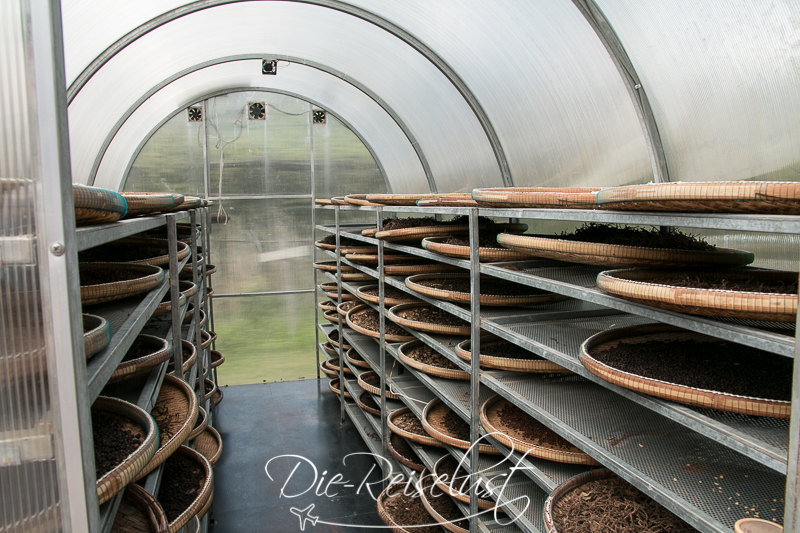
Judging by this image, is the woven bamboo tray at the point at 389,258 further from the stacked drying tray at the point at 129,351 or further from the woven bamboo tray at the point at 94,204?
the woven bamboo tray at the point at 94,204

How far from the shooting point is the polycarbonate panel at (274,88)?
7.05m

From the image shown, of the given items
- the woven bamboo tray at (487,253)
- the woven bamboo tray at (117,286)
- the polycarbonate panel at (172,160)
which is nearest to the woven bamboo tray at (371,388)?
the woven bamboo tray at (487,253)

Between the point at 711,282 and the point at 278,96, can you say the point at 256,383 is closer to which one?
the point at 278,96

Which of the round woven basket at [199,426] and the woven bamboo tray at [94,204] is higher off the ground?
the woven bamboo tray at [94,204]

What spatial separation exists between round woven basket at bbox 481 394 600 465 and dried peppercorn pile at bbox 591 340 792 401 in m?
0.47

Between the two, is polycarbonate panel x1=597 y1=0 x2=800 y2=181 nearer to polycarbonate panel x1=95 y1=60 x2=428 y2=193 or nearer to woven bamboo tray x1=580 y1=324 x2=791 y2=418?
woven bamboo tray x1=580 y1=324 x2=791 y2=418

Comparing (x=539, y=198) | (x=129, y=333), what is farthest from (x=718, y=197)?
(x=129, y=333)

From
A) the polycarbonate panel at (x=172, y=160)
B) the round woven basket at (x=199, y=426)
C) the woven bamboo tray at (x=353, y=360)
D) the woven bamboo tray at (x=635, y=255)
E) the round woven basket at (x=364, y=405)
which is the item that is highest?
the polycarbonate panel at (x=172, y=160)

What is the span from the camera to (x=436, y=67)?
530 cm

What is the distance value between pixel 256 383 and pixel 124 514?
6123 mm

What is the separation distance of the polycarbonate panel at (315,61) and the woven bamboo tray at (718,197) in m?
3.56

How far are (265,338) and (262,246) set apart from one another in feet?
4.18

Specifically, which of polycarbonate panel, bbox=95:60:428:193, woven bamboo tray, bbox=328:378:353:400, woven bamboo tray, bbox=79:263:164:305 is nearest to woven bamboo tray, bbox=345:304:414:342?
woven bamboo tray, bbox=328:378:353:400

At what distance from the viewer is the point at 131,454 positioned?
161 cm
